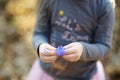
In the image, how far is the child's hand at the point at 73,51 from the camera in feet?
2.67

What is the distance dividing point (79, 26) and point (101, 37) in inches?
2.6

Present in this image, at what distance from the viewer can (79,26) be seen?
0.87 metres

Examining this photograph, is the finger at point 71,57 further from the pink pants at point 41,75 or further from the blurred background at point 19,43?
the blurred background at point 19,43

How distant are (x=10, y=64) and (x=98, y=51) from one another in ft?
4.22

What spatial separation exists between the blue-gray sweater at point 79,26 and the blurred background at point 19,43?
43.1 inches

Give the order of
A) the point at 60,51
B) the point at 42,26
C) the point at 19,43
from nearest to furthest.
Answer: the point at 60,51, the point at 42,26, the point at 19,43

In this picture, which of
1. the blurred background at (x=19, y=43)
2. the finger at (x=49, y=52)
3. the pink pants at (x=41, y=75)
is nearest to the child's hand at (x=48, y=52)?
A: the finger at (x=49, y=52)

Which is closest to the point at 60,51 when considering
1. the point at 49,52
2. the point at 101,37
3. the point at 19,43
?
the point at 49,52

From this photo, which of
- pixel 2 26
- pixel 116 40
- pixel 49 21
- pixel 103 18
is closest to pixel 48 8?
pixel 49 21

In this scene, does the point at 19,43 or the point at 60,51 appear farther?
the point at 19,43

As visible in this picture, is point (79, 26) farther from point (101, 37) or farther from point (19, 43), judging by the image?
point (19, 43)

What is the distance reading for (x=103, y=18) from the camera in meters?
0.86

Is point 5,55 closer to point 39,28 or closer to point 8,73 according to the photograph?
point 8,73

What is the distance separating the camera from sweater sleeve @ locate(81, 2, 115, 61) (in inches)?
33.6
